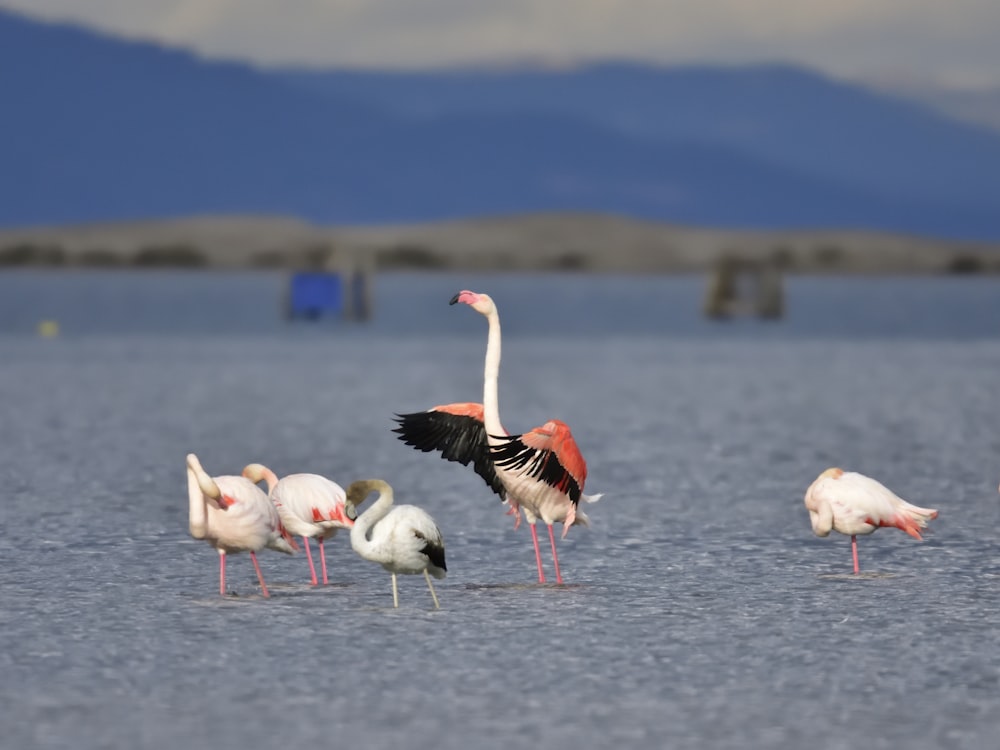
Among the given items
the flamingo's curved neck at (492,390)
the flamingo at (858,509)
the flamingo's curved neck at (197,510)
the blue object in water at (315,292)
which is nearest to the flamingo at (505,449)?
the flamingo's curved neck at (492,390)

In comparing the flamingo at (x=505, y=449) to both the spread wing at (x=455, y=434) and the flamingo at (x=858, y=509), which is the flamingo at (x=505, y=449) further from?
the flamingo at (x=858, y=509)

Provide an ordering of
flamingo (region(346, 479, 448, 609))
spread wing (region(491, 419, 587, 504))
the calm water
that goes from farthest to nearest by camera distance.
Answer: spread wing (region(491, 419, 587, 504))
flamingo (region(346, 479, 448, 609))
the calm water

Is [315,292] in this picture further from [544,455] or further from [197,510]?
[197,510]

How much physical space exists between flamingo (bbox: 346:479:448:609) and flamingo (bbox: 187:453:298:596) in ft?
2.33

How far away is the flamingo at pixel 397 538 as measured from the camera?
37.7 feet

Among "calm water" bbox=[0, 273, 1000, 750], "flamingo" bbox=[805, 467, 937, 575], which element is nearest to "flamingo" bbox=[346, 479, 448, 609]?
"calm water" bbox=[0, 273, 1000, 750]

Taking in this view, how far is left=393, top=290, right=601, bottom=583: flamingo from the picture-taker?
40.9 feet

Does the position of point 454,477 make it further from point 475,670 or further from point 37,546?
point 475,670

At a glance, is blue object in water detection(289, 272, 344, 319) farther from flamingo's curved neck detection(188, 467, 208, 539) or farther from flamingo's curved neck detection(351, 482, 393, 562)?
flamingo's curved neck detection(351, 482, 393, 562)

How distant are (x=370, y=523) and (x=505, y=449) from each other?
1.16 metres

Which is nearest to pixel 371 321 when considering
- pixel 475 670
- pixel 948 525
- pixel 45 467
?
pixel 45 467

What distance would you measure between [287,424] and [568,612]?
16.1 meters

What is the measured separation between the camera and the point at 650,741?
885cm

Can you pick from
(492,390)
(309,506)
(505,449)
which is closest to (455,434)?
(492,390)
